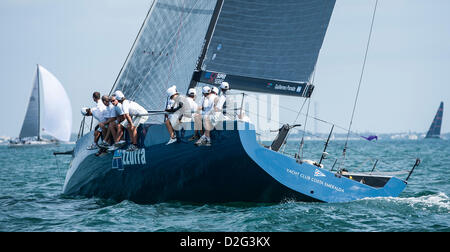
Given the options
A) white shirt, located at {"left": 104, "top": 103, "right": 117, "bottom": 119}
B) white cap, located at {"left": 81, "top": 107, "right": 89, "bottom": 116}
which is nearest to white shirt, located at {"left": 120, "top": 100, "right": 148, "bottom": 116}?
white shirt, located at {"left": 104, "top": 103, "right": 117, "bottom": 119}

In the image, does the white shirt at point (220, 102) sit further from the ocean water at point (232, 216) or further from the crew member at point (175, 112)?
the ocean water at point (232, 216)

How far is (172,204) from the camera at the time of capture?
9.55m

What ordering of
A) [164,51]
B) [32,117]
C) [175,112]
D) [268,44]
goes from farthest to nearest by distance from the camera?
[32,117] → [164,51] → [268,44] → [175,112]

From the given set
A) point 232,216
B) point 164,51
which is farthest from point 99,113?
point 232,216

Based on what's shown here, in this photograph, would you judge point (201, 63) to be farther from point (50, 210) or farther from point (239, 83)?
point (50, 210)

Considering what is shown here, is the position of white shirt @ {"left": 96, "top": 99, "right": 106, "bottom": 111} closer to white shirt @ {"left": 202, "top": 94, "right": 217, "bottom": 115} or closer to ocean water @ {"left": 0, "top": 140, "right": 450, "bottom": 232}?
ocean water @ {"left": 0, "top": 140, "right": 450, "bottom": 232}

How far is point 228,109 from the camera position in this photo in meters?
9.13

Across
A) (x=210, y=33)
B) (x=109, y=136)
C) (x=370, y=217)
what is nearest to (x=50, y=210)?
(x=109, y=136)

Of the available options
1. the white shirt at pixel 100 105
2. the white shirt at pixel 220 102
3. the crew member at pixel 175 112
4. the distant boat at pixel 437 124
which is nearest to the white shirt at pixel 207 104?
the white shirt at pixel 220 102

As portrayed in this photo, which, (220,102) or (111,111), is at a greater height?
(220,102)

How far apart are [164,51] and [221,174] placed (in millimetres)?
3797

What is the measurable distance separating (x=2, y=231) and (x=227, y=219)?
2995 millimetres

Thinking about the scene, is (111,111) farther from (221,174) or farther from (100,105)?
(221,174)
